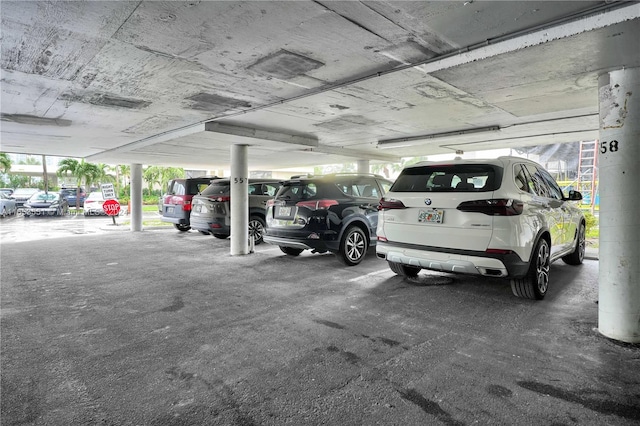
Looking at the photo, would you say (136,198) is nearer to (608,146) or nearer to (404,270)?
(404,270)

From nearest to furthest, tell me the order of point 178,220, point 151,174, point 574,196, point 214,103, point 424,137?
point 574,196 < point 214,103 < point 424,137 < point 178,220 < point 151,174

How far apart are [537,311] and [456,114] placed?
3.79m

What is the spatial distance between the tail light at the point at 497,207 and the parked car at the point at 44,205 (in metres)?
23.5

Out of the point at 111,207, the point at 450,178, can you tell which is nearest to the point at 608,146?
the point at 450,178

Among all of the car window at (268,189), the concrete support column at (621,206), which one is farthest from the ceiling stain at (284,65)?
the car window at (268,189)

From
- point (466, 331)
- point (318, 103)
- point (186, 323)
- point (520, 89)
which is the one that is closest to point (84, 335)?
point (186, 323)

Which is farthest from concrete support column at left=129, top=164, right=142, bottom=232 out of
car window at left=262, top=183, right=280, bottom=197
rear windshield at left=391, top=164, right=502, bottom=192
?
rear windshield at left=391, top=164, right=502, bottom=192

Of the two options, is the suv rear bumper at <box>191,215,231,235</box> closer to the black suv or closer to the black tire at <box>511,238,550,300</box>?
the black suv

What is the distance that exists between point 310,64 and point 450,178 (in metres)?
2.30

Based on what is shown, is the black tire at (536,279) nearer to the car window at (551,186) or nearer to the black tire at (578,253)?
the car window at (551,186)

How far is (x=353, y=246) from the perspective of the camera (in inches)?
287

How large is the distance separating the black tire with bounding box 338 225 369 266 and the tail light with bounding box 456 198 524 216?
9.96 feet

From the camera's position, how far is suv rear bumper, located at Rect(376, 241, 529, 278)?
168 inches

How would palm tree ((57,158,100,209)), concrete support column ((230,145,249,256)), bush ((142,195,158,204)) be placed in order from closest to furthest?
concrete support column ((230,145,249,256))
palm tree ((57,158,100,209))
bush ((142,195,158,204))
